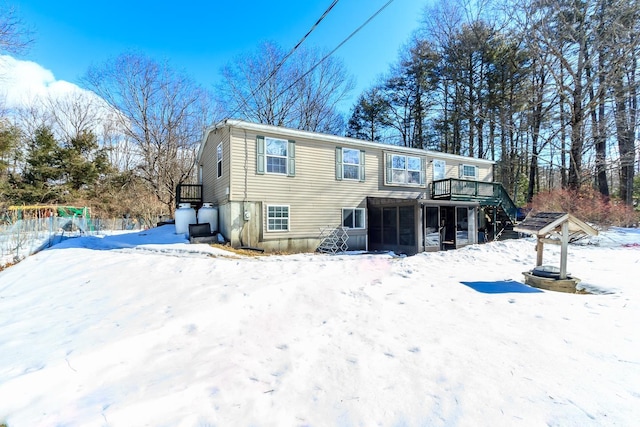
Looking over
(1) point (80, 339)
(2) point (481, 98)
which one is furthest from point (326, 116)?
(1) point (80, 339)

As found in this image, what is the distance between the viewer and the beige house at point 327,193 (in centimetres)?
1014

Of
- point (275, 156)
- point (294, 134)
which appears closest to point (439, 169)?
point (294, 134)

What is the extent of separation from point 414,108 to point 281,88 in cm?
1172

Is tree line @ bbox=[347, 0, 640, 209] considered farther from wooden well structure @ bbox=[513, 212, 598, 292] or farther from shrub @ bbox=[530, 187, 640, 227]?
wooden well structure @ bbox=[513, 212, 598, 292]

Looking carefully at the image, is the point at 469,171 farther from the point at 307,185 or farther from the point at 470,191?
the point at 307,185

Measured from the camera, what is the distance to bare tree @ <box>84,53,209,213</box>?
2052 cm

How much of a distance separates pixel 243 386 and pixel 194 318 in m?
1.62

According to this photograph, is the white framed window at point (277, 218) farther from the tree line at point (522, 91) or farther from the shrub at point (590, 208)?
the tree line at point (522, 91)

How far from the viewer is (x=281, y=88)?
23094 mm

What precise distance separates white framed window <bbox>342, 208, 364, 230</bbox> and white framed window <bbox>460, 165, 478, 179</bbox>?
23.8 ft

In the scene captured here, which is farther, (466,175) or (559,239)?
(466,175)

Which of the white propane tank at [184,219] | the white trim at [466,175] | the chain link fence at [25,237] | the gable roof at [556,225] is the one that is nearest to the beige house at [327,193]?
the white propane tank at [184,219]

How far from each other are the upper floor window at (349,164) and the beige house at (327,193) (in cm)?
4

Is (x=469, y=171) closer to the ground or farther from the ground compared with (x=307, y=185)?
farther from the ground
